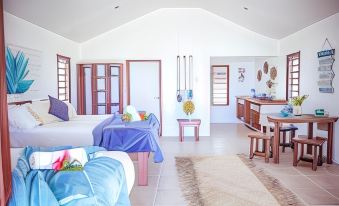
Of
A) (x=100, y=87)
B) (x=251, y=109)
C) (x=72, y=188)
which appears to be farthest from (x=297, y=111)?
(x=100, y=87)

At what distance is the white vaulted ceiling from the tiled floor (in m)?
2.62

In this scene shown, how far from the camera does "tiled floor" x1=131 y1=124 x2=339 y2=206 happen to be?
3.77 metres

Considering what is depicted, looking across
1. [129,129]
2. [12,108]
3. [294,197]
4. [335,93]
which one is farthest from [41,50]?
[335,93]

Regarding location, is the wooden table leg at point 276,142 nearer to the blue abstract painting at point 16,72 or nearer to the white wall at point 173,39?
the white wall at point 173,39

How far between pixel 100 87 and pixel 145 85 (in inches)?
45.4

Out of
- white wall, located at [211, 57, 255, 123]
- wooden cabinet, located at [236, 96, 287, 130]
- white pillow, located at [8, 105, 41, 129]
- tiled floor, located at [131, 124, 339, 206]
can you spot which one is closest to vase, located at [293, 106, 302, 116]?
tiled floor, located at [131, 124, 339, 206]

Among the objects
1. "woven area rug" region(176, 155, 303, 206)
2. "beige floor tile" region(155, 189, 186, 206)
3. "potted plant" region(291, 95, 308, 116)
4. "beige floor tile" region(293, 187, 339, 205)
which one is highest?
"potted plant" region(291, 95, 308, 116)

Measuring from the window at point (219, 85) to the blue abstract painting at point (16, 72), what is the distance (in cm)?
691

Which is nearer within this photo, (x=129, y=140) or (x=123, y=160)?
(x=123, y=160)

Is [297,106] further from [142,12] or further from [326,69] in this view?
[142,12]

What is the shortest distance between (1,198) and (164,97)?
6870mm

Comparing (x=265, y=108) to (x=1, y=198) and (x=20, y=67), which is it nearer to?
(x=20, y=67)

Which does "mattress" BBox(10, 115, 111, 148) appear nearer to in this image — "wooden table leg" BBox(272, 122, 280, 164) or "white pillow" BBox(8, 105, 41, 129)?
"white pillow" BBox(8, 105, 41, 129)

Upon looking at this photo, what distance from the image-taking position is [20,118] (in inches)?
176
